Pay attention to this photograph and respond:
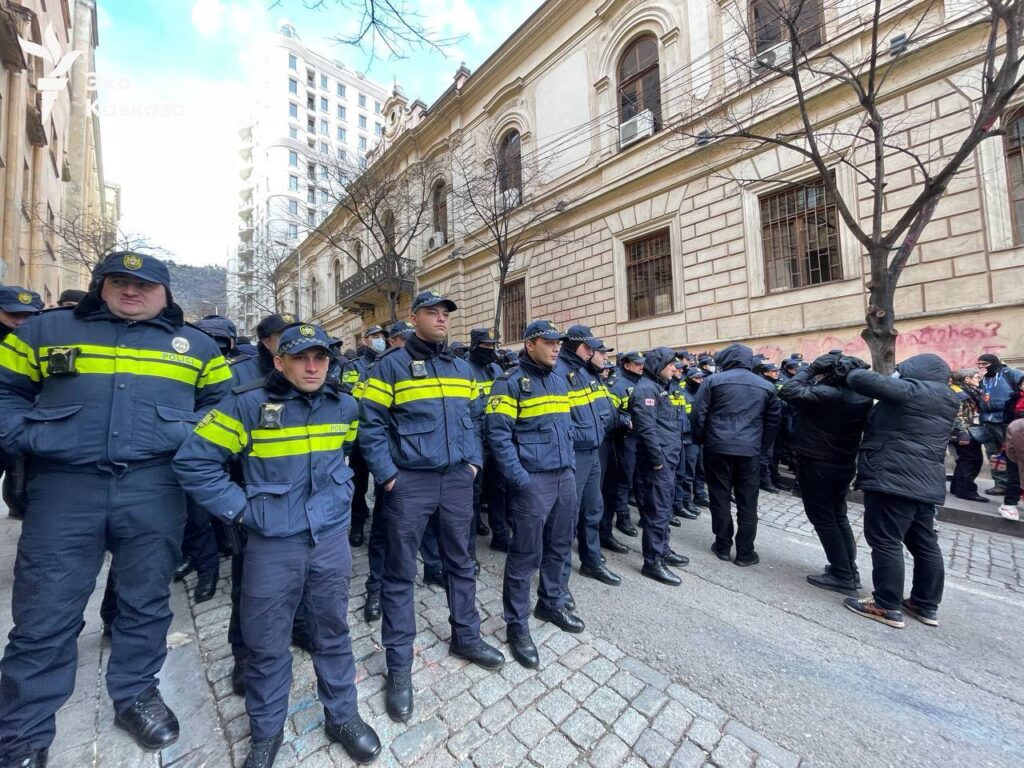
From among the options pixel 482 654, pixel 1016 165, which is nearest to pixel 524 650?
pixel 482 654

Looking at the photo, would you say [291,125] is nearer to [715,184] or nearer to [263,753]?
[715,184]

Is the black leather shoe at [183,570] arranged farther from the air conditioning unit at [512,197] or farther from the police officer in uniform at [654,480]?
the air conditioning unit at [512,197]

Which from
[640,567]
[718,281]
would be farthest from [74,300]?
[718,281]

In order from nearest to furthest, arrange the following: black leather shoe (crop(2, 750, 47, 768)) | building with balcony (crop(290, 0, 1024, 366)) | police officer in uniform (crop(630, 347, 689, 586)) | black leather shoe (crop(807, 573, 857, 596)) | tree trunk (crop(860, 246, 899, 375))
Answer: black leather shoe (crop(2, 750, 47, 768))
black leather shoe (crop(807, 573, 857, 596))
police officer in uniform (crop(630, 347, 689, 586))
tree trunk (crop(860, 246, 899, 375))
building with balcony (crop(290, 0, 1024, 366))

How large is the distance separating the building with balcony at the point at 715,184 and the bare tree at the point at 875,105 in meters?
0.08

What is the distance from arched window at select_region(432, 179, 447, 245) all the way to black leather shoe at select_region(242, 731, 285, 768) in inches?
769

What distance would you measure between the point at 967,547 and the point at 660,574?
382 cm

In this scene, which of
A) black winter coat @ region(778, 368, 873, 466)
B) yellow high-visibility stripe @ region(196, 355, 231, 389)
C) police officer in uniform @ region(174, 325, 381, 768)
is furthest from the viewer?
black winter coat @ region(778, 368, 873, 466)

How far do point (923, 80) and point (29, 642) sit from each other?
1365 cm

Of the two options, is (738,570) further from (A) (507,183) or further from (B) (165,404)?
(A) (507,183)

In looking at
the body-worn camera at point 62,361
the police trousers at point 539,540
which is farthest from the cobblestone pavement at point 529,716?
the body-worn camera at point 62,361

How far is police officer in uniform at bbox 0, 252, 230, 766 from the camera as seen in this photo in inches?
75.4

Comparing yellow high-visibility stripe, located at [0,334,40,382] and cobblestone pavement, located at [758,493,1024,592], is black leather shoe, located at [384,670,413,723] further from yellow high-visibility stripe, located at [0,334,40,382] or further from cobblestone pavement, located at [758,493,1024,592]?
cobblestone pavement, located at [758,493,1024,592]

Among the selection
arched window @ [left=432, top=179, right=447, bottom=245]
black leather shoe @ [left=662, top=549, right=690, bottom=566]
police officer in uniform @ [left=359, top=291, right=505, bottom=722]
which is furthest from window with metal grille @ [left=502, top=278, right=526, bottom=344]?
police officer in uniform @ [left=359, top=291, right=505, bottom=722]
